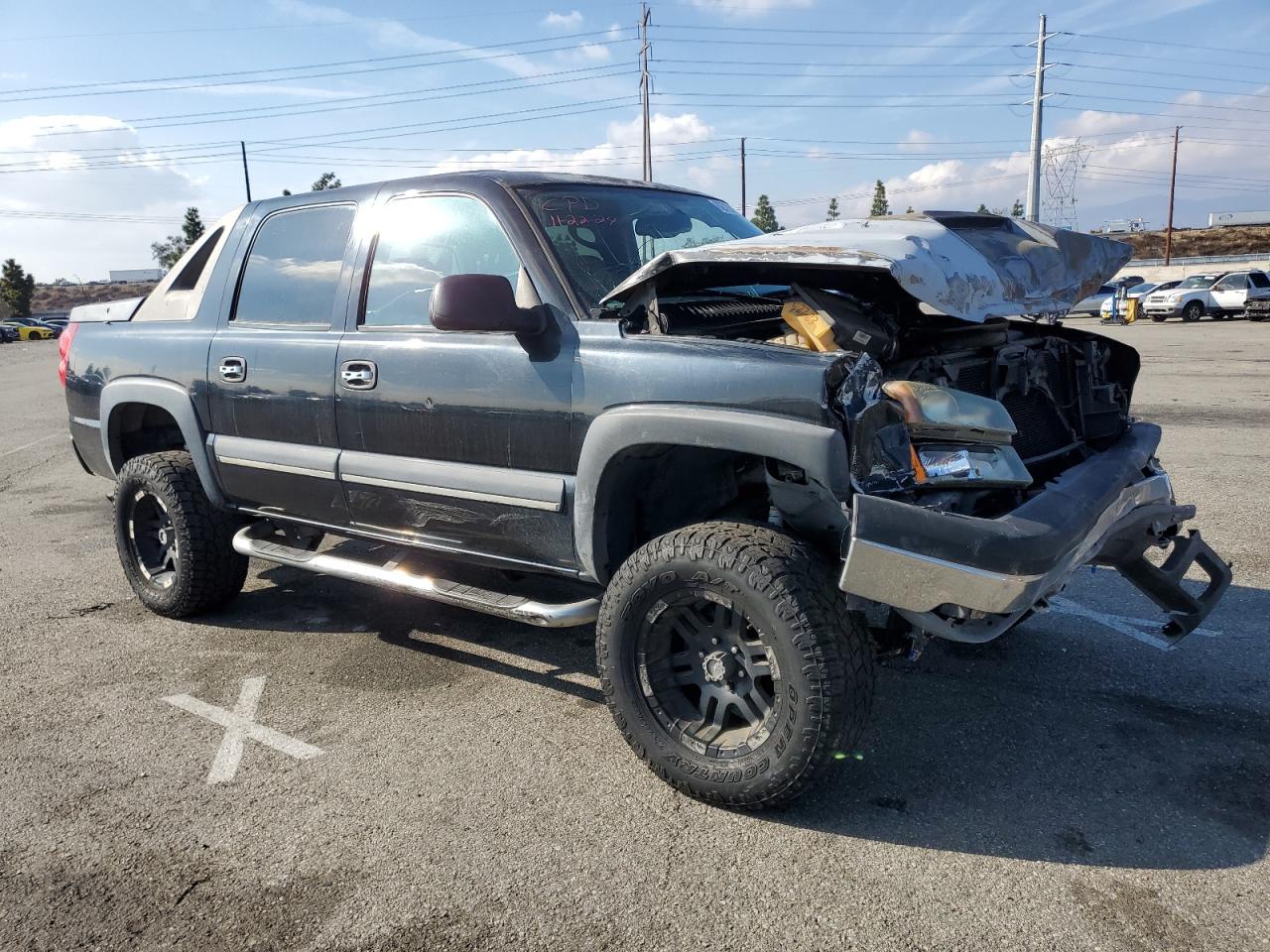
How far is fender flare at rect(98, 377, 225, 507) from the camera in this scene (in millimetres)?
4383

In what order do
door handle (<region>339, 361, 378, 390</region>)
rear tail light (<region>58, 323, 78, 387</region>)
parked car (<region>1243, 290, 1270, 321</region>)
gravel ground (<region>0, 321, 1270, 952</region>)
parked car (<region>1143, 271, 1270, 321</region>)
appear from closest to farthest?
1. gravel ground (<region>0, 321, 1270, 952</region>)
2. door handle (<region>339, 361, 378, 390</region>)
3. rear tail light (<region>58, 323, 78, 387</region>)
4. parked car (<region>1243, 290, 1270, 321</region>)
5. parked car (<region>1143, 271, 1270, 321</region>)

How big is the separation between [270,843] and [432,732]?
2.50 feet

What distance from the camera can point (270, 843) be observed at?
275 cm

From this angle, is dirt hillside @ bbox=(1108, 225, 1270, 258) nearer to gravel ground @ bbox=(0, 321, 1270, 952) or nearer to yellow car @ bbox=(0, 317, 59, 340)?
yellow car @ bbox=(0, 317, 59, 340)

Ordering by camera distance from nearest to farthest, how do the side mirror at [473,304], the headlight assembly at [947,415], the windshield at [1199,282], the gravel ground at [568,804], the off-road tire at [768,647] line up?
the gravel ground at [568,804] → the off-road tire at [768,647] → the headlight assembly at [947,415] → the side mirror at [473,304] → the windshield at [1199,282]

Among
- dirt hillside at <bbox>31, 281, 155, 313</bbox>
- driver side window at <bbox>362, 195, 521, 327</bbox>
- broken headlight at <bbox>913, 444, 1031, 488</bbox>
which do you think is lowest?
broken headlight at <bbox>913, 444, 1031, 488</bbox>

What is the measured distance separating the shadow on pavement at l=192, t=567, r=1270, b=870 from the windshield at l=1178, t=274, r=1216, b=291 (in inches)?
1248

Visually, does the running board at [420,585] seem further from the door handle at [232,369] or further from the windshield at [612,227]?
the windshield at [612,227]

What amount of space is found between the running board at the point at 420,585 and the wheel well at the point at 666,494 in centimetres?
18

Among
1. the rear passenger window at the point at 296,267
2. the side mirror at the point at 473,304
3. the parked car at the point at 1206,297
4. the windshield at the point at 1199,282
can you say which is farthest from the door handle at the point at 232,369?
the windshield at the point at 1199,282

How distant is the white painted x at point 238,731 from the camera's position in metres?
3.25

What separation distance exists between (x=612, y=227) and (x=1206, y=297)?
33.5 metres

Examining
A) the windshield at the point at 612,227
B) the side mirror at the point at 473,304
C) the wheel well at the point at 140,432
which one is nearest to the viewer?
the side mirror at the point at 473,304

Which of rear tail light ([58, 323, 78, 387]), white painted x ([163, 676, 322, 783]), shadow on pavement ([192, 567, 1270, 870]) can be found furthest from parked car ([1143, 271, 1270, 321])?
white painted x ([163, 676, 322, 783])
